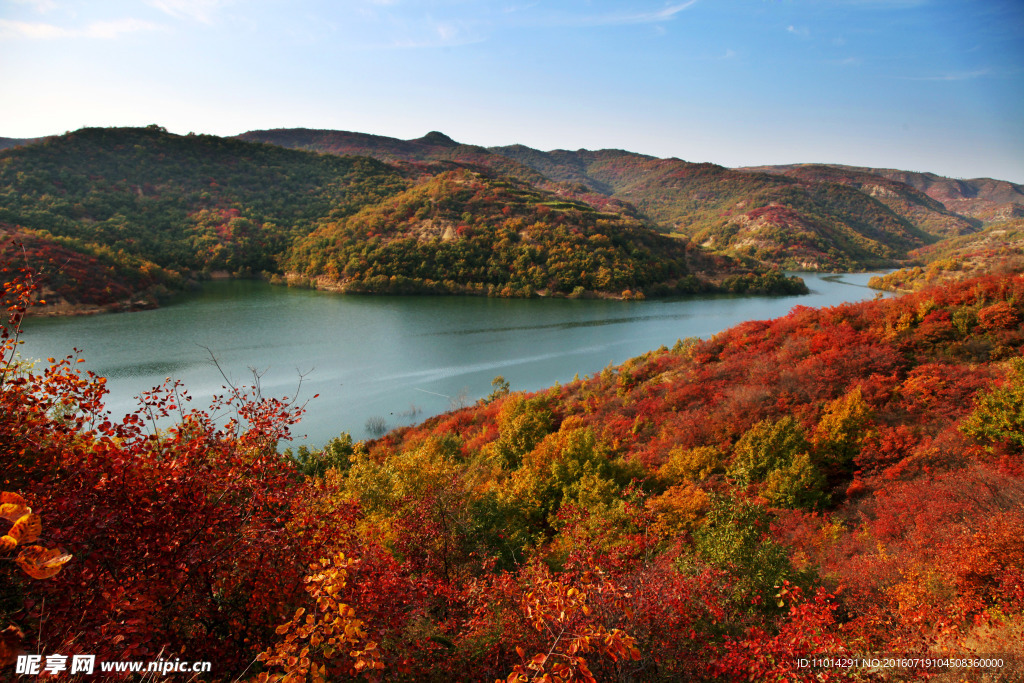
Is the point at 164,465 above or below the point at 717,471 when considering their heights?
above

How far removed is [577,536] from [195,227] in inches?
3450

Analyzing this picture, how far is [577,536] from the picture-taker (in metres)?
8.72

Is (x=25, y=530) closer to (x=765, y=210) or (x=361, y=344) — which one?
(x=361, y=344)

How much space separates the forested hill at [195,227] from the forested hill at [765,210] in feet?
121

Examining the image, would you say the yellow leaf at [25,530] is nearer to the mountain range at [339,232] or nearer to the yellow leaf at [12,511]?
→ the yellow leaf at [12,511]

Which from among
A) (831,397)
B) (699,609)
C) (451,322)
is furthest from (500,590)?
(451,322)

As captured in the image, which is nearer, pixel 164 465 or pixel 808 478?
pixel 164 465

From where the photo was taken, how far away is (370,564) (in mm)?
5199

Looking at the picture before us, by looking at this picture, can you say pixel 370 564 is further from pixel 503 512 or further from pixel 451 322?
pixel 451 322

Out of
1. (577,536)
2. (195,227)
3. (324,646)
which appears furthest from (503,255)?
(324,646)

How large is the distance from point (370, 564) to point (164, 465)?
2352mm

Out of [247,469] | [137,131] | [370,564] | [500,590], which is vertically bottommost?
[500,590]

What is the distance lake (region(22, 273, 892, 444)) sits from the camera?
26.8 meters

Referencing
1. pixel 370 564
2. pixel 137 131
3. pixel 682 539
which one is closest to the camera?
pixel 370 564
